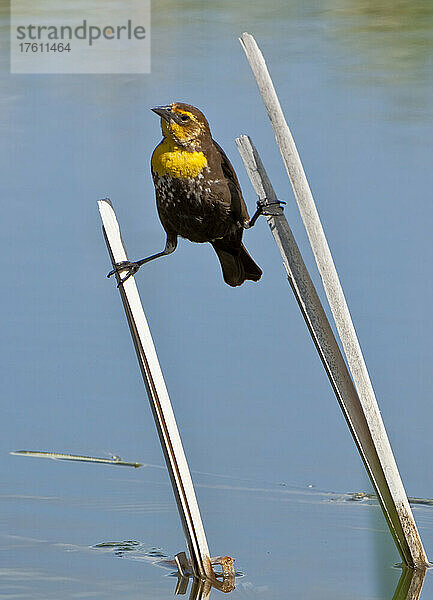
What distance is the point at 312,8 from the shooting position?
7.05 meters

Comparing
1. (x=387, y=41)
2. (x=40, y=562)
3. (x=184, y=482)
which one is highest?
(x=387, y=41)

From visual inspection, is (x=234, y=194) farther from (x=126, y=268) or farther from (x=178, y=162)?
(x=126, y=268)

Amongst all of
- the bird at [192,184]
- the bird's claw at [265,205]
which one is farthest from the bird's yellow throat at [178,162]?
the bird's claw at [265,205]

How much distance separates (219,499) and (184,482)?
0.75 meters

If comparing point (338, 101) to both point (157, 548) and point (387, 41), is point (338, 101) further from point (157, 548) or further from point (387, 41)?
point (157, 548)

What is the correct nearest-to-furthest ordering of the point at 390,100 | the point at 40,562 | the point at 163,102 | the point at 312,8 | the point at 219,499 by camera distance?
the point at 40,562, the point at 219,499, the point at 163,102, the point at 390,100, the point at 312,8

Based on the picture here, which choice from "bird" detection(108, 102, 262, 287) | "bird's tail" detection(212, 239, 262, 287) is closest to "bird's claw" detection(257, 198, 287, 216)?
"bird" detection(108, 102, 262, 287)

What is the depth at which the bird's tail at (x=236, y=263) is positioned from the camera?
2910 millimetres

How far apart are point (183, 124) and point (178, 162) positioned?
11cm

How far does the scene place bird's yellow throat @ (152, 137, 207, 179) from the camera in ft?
8.92

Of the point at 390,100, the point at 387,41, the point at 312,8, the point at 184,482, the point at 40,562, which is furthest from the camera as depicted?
the point at 312,8

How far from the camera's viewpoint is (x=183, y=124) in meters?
2.75

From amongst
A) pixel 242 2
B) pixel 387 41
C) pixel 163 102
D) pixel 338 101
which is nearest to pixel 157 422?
pixel 163 102

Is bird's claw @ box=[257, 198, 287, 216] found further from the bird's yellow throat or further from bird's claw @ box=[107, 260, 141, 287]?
A: bird's claw @ box=[107, 260, 141, 287]
